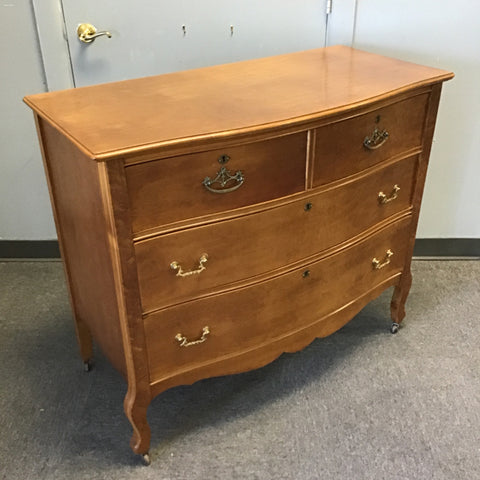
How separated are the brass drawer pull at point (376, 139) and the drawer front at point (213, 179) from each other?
0.25 metres

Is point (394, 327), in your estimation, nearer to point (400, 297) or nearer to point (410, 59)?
point (400, 297)

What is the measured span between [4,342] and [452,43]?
207cm

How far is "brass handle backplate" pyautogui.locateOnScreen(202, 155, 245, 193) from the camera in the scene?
139 centimetres

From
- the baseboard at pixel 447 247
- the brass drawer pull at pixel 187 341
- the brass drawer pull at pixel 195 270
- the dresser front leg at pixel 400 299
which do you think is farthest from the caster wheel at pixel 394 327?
the brass drawer pull at pixel 195 270

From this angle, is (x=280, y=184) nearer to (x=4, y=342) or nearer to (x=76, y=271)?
(x=76, y=271)

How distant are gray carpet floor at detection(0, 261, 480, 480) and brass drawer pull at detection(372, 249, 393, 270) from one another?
1.20 feet

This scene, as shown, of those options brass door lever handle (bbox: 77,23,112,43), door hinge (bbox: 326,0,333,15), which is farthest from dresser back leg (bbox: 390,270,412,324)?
brass door lever handle (bbox: 77,23,112,43)

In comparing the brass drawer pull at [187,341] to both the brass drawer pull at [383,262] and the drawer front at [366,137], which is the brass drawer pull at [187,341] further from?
the brass drawer pull at [383,262]

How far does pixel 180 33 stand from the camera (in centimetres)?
213

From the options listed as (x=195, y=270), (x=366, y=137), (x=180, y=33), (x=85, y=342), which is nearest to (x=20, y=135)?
(x=180, y=33)

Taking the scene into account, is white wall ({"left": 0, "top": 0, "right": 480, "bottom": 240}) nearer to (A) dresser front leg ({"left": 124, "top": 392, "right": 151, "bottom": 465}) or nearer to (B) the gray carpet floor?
(B) the gray carpet floor

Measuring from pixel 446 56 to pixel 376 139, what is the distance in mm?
831

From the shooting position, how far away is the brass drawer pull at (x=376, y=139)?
64.8 inches

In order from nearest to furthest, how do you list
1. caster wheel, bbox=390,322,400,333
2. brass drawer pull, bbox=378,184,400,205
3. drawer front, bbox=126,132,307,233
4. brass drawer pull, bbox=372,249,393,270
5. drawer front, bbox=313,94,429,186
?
drawer front, bbox=126,132,307,233
drawer front, bbox=313,94,429,186
brass drawer pull, bbox=378,184,400,205
brass drawer pull, bbox=372,249,393,270
caster wheel, bbox=390,322,400,333
